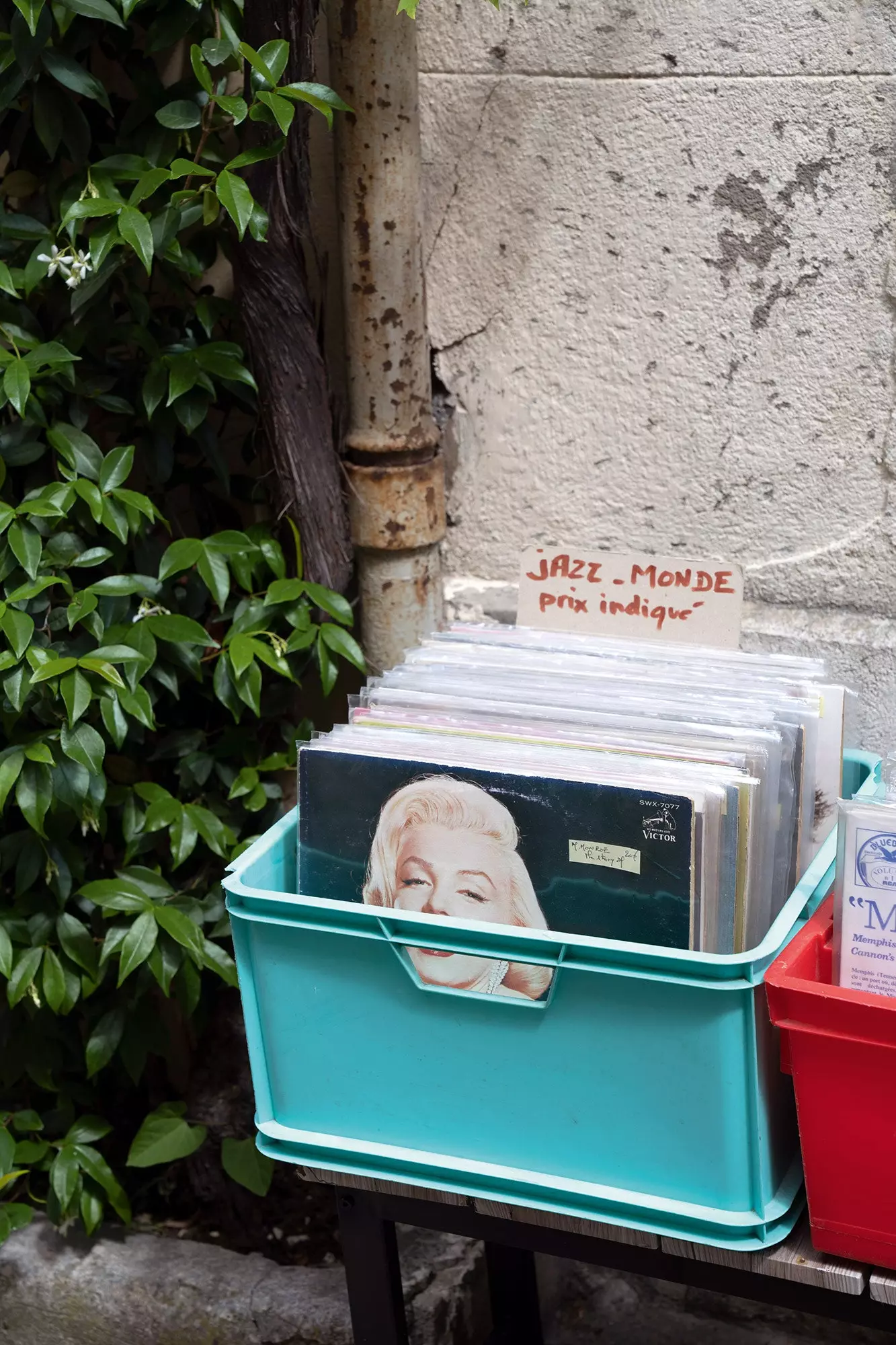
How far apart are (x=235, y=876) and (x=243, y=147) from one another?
0.79 meters

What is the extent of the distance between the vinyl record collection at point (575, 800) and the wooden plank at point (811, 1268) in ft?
0.76

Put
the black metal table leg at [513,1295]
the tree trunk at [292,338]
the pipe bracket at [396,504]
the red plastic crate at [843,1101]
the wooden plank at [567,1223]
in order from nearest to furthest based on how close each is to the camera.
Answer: the red plastic crate at [843,1101]
the wooden plank at [567,1223]
the tree trunk at [292,338]
the pipe bracket at [396,504]
the black metal table leg at [513,1295]

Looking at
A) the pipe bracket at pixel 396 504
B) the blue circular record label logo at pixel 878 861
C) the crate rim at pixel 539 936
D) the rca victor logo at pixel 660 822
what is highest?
the pipe bracket at pixel 396 504

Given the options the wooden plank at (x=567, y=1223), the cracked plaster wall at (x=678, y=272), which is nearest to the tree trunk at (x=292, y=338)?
the cracked plaster wall at (x=678, y=272)

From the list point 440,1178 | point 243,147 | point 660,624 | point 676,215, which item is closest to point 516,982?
point 440,1178

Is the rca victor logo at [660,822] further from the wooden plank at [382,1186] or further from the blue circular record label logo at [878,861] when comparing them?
the wooden plank at [382,1186]

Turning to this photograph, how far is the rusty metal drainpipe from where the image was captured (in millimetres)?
1332

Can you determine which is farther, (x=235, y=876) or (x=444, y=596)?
(x=444, y=596)

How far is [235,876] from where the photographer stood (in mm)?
1074

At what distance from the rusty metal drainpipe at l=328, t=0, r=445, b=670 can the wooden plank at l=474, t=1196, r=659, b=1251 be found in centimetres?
69

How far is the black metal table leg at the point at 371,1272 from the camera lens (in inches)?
45.6

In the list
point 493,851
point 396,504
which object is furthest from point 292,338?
point 493,851

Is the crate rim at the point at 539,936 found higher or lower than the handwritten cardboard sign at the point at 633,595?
lower

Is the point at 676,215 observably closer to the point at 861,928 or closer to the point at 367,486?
the point at 367,486
